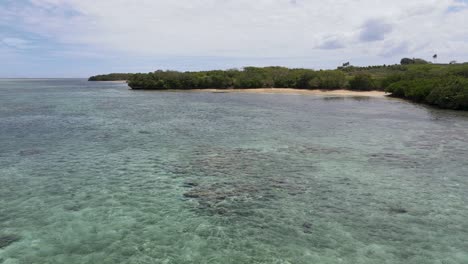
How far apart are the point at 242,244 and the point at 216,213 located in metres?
2.27

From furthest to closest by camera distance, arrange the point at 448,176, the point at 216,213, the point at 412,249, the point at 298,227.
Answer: the point at 448,176, the point at 216,213, the point at 298,227, the point at 412,249

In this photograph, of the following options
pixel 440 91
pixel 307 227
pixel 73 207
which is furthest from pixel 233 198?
pixel 440 91

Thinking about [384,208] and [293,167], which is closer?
[384,208]

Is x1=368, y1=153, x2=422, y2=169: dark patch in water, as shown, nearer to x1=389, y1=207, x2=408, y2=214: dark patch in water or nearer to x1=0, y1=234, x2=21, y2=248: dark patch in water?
x1=389, y1=207, x2=408, y2=214: dark patch in water

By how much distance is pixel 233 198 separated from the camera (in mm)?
13734

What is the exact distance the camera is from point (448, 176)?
54.4 feet

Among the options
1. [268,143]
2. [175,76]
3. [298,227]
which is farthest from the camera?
[175,76]

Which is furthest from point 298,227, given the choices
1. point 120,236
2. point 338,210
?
point 120,236

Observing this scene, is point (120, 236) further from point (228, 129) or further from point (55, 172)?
point (228, 129)

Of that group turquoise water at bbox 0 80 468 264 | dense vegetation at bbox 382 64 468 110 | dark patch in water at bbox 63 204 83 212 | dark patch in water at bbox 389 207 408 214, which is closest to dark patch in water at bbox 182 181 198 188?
turquoise water at bbox 0 80 468 264

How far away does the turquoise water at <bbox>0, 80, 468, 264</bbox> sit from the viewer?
9984 millimetres

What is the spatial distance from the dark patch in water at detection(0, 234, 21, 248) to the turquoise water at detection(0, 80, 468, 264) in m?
0.06

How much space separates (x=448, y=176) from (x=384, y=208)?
19.1ft

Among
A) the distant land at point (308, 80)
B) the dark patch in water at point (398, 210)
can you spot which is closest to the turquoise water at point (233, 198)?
the dark patch in water at point (398, 210)
